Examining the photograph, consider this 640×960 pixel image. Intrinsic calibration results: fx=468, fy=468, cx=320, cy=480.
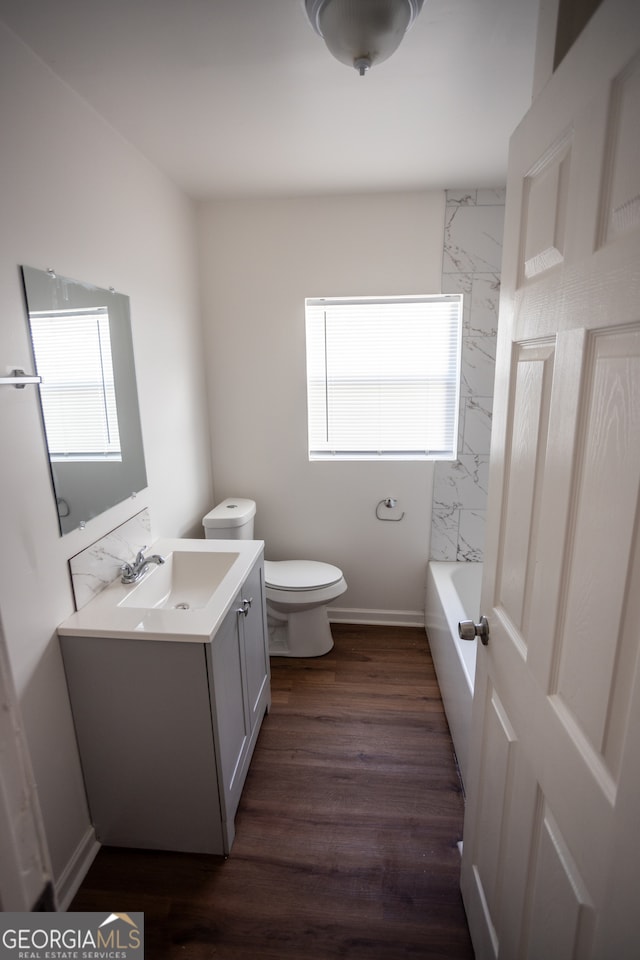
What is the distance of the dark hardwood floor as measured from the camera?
54.7 inches

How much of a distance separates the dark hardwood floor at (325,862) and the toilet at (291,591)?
1.47 ft

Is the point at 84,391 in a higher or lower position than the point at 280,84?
lower

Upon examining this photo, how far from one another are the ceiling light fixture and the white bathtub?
6.66ft

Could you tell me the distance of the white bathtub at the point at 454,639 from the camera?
1.90 m

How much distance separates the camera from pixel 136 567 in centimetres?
183

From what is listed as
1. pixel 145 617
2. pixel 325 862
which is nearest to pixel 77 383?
pixel 145 617

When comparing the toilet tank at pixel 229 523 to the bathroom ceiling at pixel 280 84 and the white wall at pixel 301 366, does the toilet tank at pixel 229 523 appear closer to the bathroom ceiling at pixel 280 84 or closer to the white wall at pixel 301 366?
the white wall at pixel 301 366

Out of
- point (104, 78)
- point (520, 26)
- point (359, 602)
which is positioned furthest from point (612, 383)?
point (359, 602)

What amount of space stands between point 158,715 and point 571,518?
1380 millimetres

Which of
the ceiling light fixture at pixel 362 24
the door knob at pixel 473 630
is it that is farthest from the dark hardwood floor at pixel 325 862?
the ceiling light fixture at pixel 362 24

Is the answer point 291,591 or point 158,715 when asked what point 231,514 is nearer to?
point 291,591

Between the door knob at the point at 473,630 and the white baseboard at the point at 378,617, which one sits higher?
the door knob at the point at 473,630

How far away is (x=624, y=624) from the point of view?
623 millimetres

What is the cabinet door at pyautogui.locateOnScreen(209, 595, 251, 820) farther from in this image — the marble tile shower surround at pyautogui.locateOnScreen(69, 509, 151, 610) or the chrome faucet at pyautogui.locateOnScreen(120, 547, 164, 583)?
the marble tile shower surround at pyautogui.locateOnScreen(69, 509, 151, 610)
